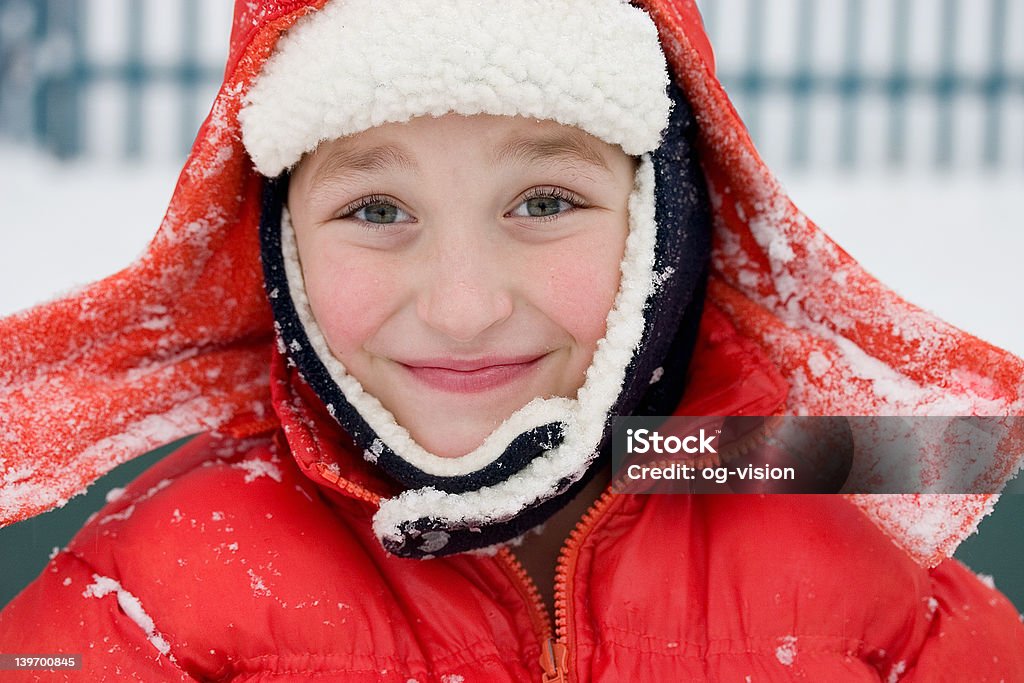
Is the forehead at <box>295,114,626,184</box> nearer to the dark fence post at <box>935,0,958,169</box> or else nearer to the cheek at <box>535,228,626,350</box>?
the cheek at <box>535,228,626,350</box>

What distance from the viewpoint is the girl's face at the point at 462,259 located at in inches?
37.0

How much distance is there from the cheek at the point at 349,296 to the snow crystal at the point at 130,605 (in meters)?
0.35

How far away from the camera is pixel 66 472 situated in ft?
3.58

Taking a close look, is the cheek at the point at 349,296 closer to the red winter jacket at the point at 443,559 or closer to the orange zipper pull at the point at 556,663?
the red winter jacket at the point at 443,559

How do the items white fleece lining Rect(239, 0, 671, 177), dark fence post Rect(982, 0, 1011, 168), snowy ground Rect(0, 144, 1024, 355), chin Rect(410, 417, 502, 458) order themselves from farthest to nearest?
dark fence post Rect(982, 0, 1011, 168) → snowy ground Rect(0, 144, 1024, 355) → chin Rect(410, 417, 502, 458) → white fleece lining Rect(239, 0, 671, 177)

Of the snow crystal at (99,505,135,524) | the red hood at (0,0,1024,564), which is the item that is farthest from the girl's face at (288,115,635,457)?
the snow crystal at (99,505,135,524)

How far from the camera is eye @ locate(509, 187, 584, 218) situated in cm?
98

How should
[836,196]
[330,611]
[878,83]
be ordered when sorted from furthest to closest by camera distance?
[878,83]
[836,196]
[330,611]

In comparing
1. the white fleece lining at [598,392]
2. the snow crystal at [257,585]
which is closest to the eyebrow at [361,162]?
the white fleece lining at [598,392]

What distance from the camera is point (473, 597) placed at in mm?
1055

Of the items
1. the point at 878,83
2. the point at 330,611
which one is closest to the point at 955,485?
the point at 330,611

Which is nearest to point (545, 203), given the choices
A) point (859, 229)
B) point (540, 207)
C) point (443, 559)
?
point (540, 207)

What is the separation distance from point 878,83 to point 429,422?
172 inches

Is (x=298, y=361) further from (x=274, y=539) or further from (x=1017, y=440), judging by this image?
(x=1017, y=440)
